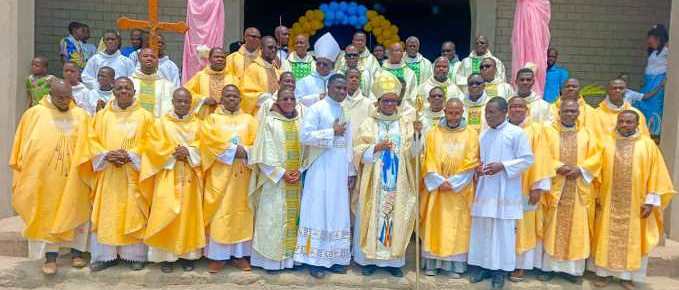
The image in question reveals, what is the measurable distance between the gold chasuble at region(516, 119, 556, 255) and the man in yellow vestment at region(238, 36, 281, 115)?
2741 mm

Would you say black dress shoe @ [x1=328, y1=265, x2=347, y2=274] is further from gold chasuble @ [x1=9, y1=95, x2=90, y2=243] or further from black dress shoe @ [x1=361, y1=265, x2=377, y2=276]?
gold chasuble @ [x1=9, y1=95, x2=90, y2=243]

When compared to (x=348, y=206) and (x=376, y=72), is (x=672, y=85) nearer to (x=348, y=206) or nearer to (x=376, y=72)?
(x=376, y=72)

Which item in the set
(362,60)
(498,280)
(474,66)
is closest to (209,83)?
(362,60)

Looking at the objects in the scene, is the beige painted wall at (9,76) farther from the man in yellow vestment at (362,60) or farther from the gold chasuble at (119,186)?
the man in yellow vestment at (362,60)

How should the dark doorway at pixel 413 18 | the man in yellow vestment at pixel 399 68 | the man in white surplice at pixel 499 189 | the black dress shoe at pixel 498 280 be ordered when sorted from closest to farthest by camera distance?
the man in white surplice at pixel 499 189
the black dress shoe at pixel 498 280
the man in yellow vestment at pixel 399 68
the dark doorway at pixel 413 18

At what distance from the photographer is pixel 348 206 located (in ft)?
21.4

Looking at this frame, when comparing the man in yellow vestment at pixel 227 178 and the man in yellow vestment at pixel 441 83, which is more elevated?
the man in yellow vestment at pixel 441 83

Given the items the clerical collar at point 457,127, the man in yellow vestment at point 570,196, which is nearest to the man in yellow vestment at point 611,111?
the man in yellow vestment at point 570,196

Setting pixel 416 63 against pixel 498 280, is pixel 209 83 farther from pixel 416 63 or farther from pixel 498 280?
pixel 498 280

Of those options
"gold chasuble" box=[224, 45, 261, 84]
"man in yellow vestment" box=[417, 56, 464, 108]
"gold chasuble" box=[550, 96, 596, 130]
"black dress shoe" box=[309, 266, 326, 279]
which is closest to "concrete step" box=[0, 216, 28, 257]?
"gold chasuble" box=[224, 45, 261, 84]

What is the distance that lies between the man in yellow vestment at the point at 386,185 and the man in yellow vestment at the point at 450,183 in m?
0.16

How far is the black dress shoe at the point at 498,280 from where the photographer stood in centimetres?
641

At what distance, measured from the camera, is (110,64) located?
27.1 ft

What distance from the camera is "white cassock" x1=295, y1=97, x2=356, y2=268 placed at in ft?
20.9
